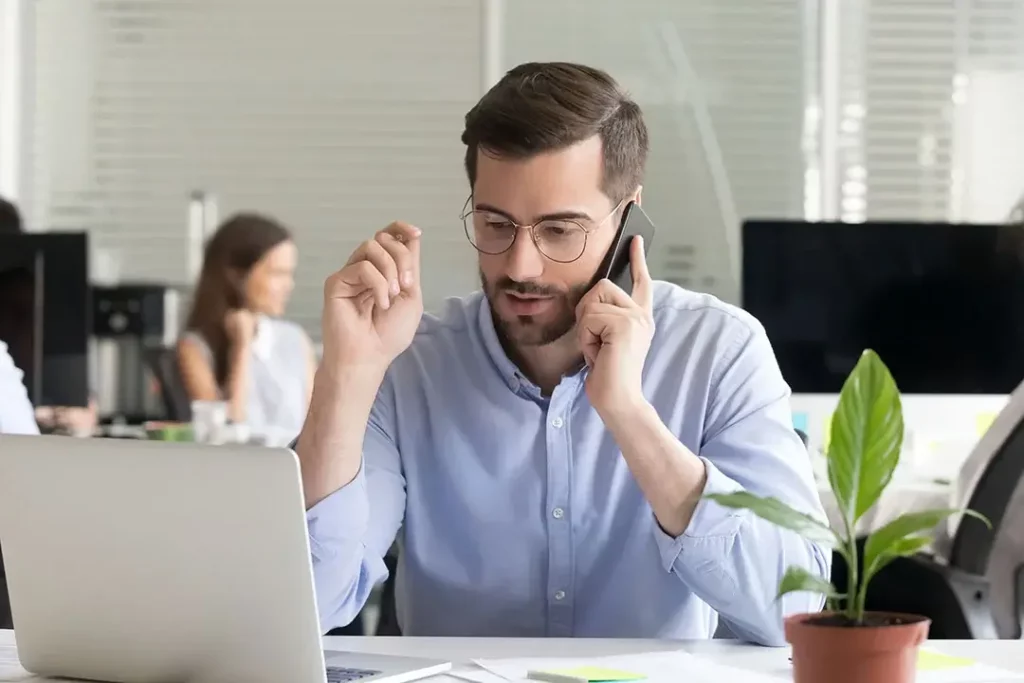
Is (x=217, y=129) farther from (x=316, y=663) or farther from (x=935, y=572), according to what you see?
(x=316, y=663)

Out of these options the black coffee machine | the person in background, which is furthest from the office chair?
the black coffee machine

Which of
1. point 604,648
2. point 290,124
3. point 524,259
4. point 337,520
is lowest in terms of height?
point 604,648

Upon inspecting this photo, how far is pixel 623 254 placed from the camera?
1.88 meters

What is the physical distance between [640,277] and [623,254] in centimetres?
9

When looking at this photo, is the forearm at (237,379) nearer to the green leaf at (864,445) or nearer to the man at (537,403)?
the man at (537,403)

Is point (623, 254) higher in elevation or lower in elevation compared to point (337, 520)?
higher

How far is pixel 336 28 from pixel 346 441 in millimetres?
4609

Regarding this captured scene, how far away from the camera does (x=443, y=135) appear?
19.6 feet

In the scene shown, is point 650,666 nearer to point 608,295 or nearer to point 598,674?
point 598,674

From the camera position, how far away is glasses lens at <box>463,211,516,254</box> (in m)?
1.80

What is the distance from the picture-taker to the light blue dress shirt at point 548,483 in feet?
5.82

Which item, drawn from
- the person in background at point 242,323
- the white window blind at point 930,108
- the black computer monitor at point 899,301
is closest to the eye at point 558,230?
the black computer monitor at point 899,301

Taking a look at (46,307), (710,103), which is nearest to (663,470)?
(46,307)

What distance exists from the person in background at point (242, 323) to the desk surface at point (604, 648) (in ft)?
12.0
